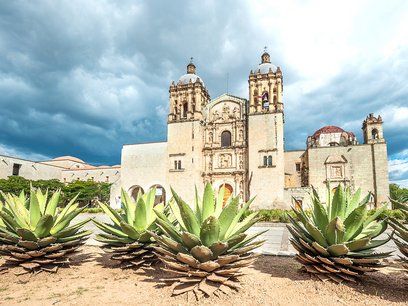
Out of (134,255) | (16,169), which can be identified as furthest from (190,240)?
(16,169)

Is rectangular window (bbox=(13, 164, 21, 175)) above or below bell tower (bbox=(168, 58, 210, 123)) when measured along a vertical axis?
below

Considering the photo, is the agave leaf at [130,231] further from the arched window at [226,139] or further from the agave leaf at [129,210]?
the arched window at [226,139]

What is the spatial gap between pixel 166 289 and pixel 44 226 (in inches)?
59.0

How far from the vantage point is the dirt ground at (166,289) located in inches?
93.6

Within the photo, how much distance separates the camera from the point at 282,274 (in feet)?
10.3

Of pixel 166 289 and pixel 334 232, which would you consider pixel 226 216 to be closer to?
pixel 166 289

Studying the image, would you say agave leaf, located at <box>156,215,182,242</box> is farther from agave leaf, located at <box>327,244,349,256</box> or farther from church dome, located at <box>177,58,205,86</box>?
church dome, located at <box>177,58,205,86</box>

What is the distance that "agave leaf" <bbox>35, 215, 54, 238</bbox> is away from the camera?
2.97m

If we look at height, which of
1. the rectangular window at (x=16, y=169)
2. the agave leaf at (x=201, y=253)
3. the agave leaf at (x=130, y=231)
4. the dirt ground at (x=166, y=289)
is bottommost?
the dirt ground at (x=166, y=289)

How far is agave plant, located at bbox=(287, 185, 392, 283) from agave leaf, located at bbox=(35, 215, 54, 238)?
259 centimetres

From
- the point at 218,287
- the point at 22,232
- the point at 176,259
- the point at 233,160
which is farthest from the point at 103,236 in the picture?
the point at 233,160

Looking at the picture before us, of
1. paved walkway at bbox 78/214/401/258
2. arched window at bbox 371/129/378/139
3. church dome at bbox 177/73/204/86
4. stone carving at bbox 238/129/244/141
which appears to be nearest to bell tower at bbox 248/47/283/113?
stone carving at bbox 238/129/244/141

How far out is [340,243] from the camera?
8.49 feet

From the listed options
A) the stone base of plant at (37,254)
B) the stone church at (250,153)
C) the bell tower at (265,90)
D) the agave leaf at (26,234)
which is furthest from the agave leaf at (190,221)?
the bell tower at (265,90)
